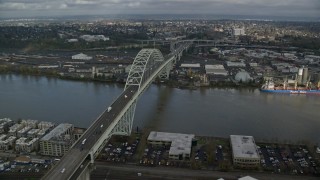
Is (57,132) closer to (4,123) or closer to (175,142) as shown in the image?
(4,123)

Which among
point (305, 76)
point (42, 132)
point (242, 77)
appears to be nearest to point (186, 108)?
point (42, 132)

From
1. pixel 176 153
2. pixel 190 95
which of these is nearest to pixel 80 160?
pixel 176 153

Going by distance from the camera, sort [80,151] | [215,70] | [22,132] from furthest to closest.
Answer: [215,70], [22,132], [80,151]

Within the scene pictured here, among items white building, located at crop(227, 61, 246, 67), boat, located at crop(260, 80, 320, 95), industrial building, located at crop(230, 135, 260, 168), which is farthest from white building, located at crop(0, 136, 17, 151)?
white building, located at crop(227, 61, 246, 67)

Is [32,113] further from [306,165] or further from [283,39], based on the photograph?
[283,39]

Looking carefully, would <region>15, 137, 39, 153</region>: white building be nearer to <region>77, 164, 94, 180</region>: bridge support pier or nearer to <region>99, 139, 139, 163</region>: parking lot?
<region>99, 139, 139, 163</region>: parking lot

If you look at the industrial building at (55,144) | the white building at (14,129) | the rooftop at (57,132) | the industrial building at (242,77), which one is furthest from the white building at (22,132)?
the industrial building at (242,77)
